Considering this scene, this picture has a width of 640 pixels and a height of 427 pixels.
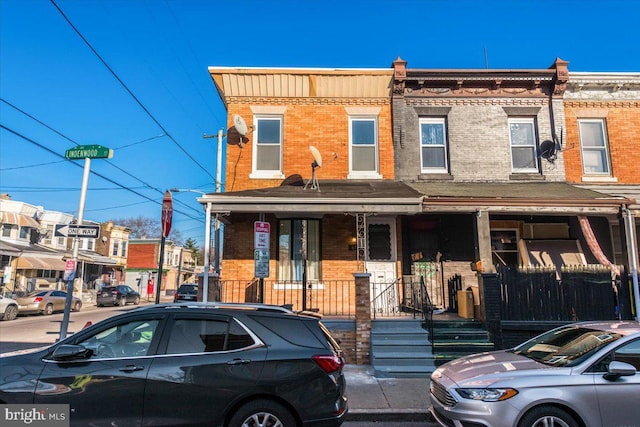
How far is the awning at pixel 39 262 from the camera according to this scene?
28.2 meters

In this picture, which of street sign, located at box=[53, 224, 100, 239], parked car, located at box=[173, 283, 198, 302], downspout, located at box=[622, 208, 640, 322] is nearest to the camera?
street sign, located at box=[53, 224, 100, 239]

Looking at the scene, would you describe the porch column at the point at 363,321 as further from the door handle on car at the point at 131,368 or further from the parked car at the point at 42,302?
the parked car at the point at 42,302

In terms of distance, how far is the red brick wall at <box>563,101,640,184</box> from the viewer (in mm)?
12133

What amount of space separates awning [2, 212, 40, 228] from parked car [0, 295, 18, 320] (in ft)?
49.5

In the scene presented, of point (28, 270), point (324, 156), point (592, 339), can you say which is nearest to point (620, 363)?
point (592, 339)

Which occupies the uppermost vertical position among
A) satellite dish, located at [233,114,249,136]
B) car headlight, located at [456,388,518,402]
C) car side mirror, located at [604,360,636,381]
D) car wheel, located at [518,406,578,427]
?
satellite dish, located at [233,114,249,136]

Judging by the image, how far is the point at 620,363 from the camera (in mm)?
4379

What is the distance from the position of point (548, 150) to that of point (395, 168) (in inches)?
177

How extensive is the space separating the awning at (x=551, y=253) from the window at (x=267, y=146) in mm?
7513

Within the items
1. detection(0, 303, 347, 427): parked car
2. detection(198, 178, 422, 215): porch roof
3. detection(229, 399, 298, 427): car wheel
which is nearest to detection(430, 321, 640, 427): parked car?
detection(0, 303, 347, 427): parked car

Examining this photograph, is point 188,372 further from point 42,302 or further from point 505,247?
point 42,302

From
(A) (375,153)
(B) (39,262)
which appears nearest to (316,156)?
(A) (375,153)

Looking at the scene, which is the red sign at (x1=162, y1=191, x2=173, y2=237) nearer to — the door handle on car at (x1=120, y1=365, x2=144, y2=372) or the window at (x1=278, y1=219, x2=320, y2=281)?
the door handle on car at (x1=120, y1=365, x2=144, y2=372)

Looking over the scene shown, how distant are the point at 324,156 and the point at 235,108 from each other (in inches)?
122
